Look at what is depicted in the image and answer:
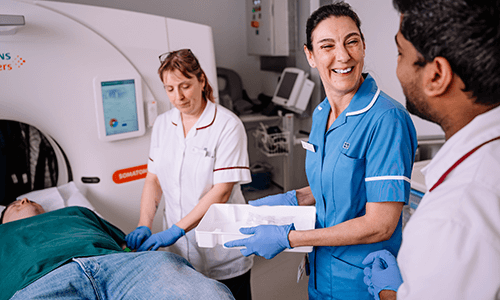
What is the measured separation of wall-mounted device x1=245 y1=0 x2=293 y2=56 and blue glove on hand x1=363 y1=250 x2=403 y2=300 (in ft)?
8.84

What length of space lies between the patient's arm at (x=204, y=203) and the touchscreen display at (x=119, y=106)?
78 centimetres

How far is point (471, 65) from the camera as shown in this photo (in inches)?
23.1

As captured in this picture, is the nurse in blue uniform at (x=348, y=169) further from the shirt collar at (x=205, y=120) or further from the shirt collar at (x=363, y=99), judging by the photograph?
the shirt collar at (x=205, y=120)

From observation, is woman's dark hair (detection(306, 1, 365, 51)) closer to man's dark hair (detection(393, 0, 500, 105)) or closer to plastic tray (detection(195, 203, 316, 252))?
man's dark hair (detection(393, 0, 500, 105))

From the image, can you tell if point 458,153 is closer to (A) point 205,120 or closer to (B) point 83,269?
(A) point 205,120

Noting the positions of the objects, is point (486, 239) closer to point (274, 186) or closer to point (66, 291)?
point (66, 291)

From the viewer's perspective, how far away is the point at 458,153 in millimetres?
614

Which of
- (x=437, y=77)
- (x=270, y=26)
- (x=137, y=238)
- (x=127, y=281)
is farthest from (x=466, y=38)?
(x=270, y=26)

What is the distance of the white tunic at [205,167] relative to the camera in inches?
60.7

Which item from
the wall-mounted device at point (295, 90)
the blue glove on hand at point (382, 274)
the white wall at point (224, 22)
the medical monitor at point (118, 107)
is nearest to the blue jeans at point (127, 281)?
the blue glove on hand at point (382, 274)

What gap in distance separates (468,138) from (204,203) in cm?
109

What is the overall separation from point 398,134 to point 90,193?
1697 millimetres

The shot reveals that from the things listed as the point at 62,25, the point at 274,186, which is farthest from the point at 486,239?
the point at 274,186

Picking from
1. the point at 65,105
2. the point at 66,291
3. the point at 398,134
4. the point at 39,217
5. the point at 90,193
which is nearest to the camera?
the point at 398,134
